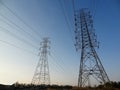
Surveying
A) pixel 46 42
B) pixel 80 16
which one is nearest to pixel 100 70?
pixel 80 16

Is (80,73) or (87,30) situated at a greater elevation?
(87,30)

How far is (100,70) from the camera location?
80.6 ft

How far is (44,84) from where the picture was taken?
131 feet

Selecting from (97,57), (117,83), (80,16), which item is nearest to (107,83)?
(117,83)

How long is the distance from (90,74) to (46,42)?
17.0 metres

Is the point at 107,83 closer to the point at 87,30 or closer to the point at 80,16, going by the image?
the point at 87,30

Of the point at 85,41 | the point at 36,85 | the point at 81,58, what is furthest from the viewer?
the point at 36,85

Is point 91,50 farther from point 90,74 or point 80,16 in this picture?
point 80,16

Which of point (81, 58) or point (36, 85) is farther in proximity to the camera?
point (36, 85)

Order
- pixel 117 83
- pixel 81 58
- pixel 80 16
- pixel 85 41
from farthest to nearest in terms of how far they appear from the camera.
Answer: pixel 80 16, pixel 85 41, pixel 81 58, pixel 117 83

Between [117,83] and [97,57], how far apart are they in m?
4.08

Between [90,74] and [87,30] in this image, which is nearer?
[90,74]

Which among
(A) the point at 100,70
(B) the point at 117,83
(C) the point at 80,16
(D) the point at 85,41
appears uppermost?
(C) the point at 80,16

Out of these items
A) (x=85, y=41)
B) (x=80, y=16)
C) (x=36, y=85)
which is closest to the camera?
(x=85, y=41)
